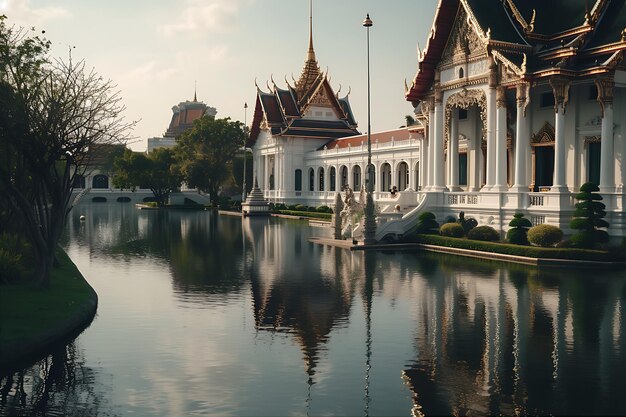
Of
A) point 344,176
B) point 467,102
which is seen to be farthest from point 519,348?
point 344,176

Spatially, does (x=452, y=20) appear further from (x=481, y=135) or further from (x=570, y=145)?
(x=570, y=145)

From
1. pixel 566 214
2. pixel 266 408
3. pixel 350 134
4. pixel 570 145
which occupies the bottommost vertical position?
pixel 266 408

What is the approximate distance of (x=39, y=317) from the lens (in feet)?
43.8

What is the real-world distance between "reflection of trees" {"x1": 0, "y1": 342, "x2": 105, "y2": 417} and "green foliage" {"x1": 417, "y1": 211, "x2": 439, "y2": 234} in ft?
77.6

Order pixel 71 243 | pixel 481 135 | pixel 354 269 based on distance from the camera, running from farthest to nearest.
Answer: pixel 481 135 < pixel 71 243 < pixel 354 269

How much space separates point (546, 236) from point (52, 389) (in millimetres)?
21219

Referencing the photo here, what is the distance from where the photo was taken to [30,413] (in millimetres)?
8781

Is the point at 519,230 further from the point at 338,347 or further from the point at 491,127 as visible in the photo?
the point at 338,347

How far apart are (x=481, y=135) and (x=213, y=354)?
28.3 metres

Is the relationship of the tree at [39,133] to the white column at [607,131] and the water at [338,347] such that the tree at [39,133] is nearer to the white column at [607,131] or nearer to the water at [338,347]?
the water at [338,347]

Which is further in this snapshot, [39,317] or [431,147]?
[431,147]

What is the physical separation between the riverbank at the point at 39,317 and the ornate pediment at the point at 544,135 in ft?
75.3

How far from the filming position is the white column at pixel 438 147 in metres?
35.8

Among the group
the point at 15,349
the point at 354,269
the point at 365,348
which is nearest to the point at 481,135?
the point at 354,269
